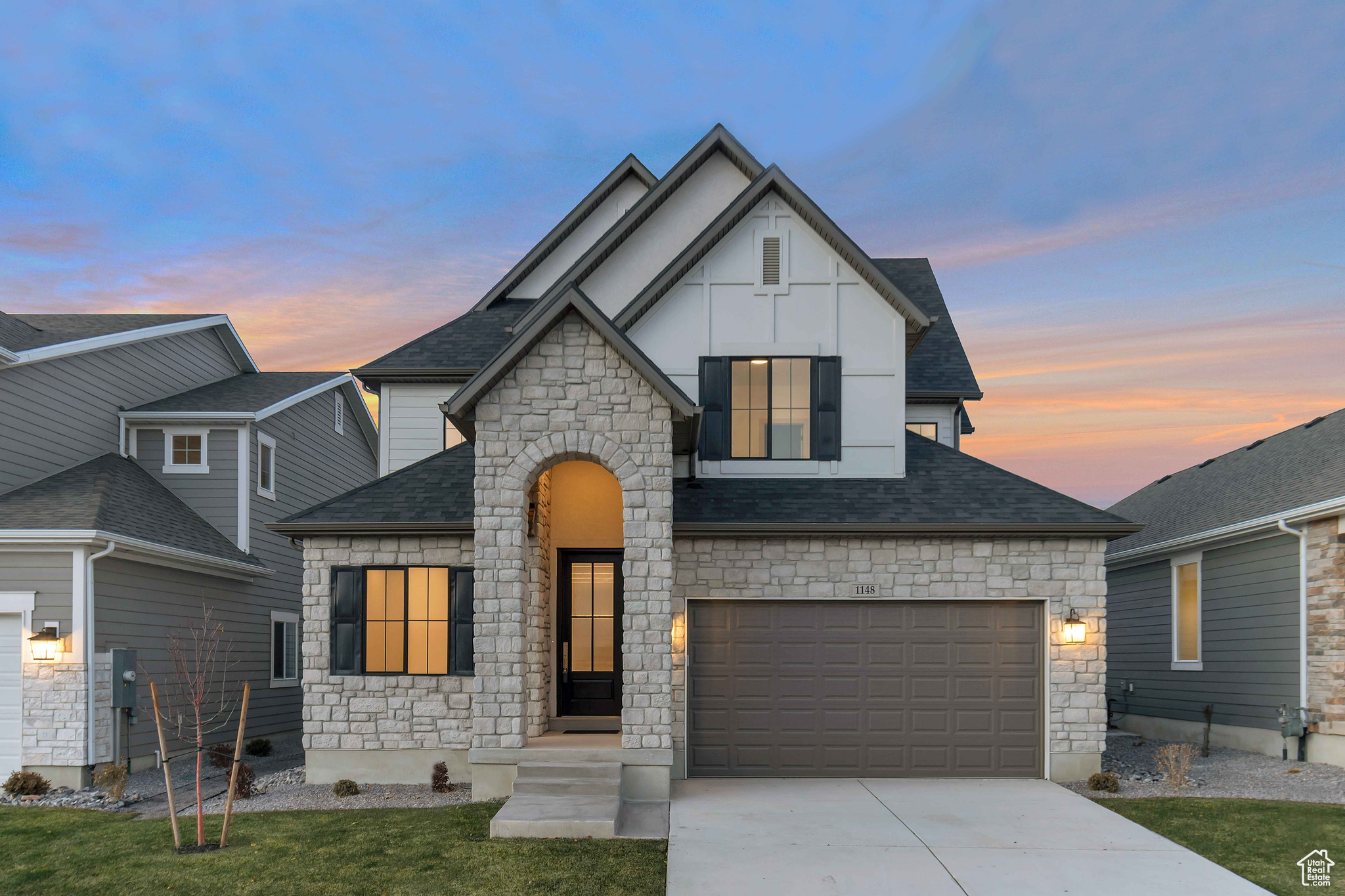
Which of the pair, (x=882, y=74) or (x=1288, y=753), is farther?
(x=882, y=74)

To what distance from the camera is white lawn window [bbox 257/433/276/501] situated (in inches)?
671

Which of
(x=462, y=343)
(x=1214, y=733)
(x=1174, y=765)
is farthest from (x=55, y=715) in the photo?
(x=1214, y=733)

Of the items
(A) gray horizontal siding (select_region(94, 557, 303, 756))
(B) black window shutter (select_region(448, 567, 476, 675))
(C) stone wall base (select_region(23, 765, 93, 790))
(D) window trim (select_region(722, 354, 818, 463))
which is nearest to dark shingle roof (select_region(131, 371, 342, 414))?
(A) gray horizontal siding (select_region(94, 557, 303, 756))

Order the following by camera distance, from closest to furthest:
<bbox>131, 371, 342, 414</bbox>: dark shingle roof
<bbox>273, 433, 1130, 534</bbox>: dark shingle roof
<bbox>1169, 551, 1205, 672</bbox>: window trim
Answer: <bbox>273, 433, 1130, 534</bbox>: dark shingle roof < <bbox>1169, 551, 1205, 672</bbox>: window trim < <bbox>131, 371, 342, 414</bbox>: dark shingle roof

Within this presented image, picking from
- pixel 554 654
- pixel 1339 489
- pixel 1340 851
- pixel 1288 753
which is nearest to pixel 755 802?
pixel 554 654

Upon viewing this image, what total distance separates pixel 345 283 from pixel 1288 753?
1990 centimetres

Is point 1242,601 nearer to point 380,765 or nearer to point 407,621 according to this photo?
point 407,621

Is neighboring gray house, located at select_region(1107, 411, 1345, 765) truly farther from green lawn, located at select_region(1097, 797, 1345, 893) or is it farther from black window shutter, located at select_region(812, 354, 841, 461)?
black window shutter, located at select_region(812, 354, 841, 461)

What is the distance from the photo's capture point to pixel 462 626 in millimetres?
11820

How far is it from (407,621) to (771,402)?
592 cm

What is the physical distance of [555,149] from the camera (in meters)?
20.8

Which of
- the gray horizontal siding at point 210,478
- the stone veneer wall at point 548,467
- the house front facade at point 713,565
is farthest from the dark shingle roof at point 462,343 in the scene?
the stone veneer wall at point 548,467

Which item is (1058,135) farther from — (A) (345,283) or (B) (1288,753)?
(A) (345,283)

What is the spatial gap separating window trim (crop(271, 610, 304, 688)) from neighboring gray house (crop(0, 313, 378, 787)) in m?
0.05
